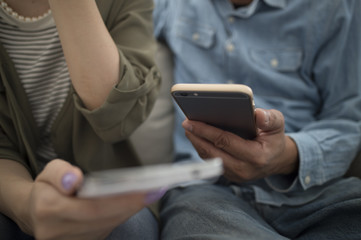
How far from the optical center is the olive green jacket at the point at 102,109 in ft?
2.11

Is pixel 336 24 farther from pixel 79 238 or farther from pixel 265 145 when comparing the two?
pixel 79 238

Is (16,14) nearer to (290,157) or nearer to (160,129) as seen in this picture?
(160,129)

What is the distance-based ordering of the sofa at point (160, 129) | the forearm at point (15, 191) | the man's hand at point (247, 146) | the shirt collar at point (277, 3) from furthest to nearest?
the sofa at point (160, 129), the shirt collar at point (277, 3), the man's hand at point (247, 146), the forearm at point (15, 191)

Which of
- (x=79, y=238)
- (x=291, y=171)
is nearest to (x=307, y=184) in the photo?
(x=291, y=171)

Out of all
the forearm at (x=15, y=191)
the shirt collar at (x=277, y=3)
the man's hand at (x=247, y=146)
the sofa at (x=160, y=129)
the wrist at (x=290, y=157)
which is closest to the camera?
the forearm at (x=15, y=191)

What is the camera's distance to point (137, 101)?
678 mm

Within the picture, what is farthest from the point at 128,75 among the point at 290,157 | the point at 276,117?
the point at 290,157

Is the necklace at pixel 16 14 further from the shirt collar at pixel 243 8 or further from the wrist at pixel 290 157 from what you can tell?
the wrist at pixel 290 157

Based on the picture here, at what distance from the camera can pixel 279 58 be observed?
0.90 metres

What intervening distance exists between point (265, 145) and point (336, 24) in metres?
0.41

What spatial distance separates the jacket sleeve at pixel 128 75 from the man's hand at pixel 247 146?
0.35 ft

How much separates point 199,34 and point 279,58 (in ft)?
0.74

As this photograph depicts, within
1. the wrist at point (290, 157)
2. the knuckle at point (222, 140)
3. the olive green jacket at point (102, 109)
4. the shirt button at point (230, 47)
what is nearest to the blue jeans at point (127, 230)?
the olive green jacket at point (102, 109)

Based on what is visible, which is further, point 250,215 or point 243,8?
point 243,8
